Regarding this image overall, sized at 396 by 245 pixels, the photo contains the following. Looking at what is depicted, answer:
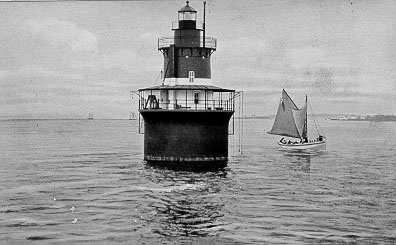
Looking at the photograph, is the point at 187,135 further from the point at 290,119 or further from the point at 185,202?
the point at 290,119

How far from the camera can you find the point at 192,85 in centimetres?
3897

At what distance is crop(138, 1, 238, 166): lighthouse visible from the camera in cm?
3712

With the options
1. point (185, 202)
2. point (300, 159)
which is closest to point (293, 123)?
point (300, 159)

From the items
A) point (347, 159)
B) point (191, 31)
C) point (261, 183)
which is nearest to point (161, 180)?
point (261, 183)

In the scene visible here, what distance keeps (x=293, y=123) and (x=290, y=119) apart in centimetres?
44

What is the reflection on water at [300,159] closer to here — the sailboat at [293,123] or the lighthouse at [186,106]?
the sailboat at [293,123]

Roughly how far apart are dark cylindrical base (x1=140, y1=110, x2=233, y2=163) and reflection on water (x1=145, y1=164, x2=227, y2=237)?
46.0 inches

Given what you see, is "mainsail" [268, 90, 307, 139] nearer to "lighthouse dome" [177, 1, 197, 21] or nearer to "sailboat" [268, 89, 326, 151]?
"sailboat" [268, 89, 326, 151]

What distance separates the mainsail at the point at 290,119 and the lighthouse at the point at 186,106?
18.4 m

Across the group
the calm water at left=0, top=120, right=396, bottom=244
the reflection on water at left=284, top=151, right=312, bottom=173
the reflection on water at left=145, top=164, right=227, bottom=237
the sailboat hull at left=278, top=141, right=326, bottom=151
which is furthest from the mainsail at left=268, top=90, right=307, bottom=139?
the reflection on water at left=145, top=164, right=227, bottom=237

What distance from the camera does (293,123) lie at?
58.2 metres

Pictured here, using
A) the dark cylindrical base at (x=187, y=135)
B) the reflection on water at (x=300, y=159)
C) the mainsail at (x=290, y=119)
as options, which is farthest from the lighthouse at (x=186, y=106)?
the mainsail at (x=290, y=119)

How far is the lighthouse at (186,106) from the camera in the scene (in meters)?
37.1

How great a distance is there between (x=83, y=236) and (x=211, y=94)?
18886 millimetres
